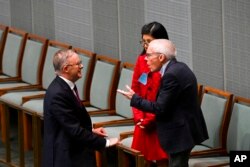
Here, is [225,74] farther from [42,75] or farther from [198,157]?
[42,75]

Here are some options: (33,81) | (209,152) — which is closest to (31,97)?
(33,81)

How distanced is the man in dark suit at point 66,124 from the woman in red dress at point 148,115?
0.53 m

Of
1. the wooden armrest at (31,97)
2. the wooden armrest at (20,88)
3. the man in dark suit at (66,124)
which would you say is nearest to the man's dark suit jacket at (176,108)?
the man in dark suit at (66,124)

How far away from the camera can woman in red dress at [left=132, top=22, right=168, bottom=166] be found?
7352mm

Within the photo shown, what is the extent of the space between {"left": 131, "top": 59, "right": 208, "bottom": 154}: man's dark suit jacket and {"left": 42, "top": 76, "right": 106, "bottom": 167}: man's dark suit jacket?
1.61 ft

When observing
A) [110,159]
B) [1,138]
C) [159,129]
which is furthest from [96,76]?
[159,129]

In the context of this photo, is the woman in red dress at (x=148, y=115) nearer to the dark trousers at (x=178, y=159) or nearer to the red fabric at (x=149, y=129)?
the red fabric at (x=149, y=129)

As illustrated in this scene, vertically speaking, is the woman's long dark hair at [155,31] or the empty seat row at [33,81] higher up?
the woman's long dark hair at [155,31]

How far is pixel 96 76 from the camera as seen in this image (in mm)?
9828

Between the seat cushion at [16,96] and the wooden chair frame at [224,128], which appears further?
the seat cushion at [16,96]

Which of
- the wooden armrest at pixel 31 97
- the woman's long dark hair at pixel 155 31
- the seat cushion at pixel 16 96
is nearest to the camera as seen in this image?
the woman's long dark hair at pixel 155 31

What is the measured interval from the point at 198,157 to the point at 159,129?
1.05m

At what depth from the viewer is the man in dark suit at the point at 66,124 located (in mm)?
6781

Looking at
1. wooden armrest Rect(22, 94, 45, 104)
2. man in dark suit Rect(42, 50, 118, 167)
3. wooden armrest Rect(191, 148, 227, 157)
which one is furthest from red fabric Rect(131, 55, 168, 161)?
wooden armrest Rect(22, 94, 45, 104)
